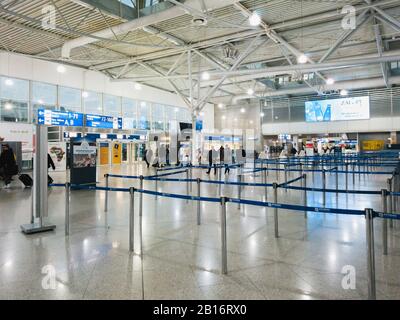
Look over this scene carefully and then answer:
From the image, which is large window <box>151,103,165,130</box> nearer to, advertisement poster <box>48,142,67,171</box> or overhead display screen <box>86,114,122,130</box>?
overhead display screen <box>86,114,122,130</box>

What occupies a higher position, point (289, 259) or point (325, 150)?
point (325, 150)

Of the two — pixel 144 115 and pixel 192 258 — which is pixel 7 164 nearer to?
pixel 192 258

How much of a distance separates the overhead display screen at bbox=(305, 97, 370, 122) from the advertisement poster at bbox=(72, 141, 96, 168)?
25978 millimetres

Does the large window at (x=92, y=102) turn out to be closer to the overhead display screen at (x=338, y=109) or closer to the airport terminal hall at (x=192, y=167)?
the airport terminal hall at (x=192, y=167)

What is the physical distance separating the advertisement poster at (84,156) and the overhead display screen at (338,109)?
26.0 meters

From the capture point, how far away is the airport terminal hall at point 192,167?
3.32 meters

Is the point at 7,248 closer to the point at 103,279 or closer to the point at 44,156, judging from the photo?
the point at 44,156

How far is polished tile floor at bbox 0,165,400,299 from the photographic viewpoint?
121 inches

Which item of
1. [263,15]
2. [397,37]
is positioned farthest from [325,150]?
[263,15]

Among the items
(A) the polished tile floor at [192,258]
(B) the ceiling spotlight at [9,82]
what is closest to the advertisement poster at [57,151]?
(B) the ceiling spotlight at [9,82]

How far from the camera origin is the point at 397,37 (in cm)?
1769

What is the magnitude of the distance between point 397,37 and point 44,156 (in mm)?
20855

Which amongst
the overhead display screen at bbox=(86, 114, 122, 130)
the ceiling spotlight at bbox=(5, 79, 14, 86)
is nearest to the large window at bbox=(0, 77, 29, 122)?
the ceiling spotlight at bbox=(5, 79, 14, 86)
